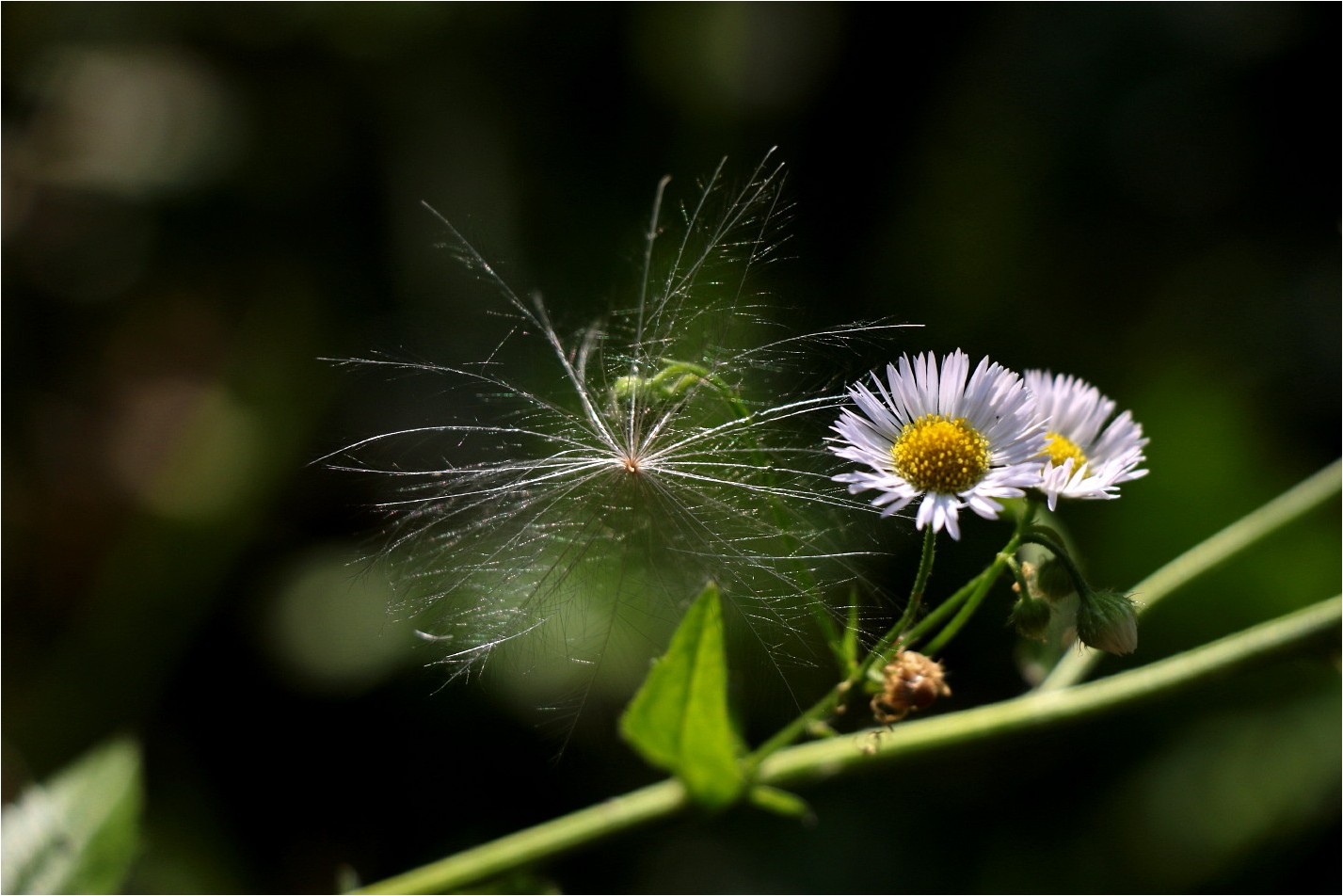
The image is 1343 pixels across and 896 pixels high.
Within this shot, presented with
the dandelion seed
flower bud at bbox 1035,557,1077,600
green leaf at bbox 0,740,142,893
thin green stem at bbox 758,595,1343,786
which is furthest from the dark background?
flower bud at bbox 1035,557,1077,600

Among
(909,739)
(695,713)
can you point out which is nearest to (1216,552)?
(909,739)

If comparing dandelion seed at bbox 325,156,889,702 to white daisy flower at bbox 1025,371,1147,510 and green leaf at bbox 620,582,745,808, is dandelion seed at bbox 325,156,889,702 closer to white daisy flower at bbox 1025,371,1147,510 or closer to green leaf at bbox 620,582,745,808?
green leaf at bbox 620,582,745,808

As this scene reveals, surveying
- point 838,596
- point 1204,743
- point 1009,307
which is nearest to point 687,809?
point 838,596

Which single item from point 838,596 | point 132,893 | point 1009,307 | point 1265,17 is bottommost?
point 132,893

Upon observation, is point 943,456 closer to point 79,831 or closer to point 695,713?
point 695,713

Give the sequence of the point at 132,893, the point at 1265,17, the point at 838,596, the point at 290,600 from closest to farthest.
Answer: the point at 838,596 < the point at 132,893 < the point at 290,600 < the point at 1265,17

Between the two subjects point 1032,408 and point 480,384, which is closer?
point 1032,408

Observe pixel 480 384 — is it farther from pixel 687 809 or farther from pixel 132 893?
pixel 132 893
